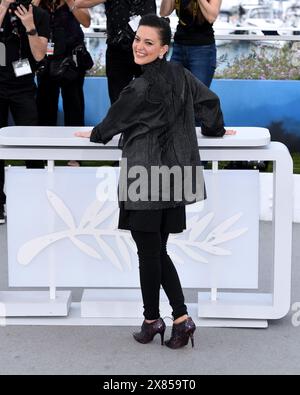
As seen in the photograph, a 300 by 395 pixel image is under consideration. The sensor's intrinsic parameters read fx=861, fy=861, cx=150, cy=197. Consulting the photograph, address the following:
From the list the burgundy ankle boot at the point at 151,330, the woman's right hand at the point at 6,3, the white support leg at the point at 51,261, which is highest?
the woman's right hand at the point at 6,3

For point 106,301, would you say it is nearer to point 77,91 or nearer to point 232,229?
point 232,229

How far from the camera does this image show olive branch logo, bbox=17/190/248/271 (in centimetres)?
420

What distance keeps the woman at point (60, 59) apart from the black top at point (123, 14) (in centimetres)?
53

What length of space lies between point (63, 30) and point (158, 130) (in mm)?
3000

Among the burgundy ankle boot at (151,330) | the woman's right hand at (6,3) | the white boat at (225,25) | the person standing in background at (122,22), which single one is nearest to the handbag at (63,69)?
the person standing in background at (122,22)

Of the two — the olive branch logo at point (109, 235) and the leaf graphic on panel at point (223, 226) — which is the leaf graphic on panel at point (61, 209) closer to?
the olive branch logo at point (109, 235)

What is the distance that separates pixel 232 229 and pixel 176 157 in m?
0.65

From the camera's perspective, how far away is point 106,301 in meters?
4.29

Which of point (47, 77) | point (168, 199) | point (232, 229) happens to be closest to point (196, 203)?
point (232, 229)

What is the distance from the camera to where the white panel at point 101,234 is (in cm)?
420

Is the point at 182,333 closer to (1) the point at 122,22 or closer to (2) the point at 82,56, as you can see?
(1) the point at 122,22

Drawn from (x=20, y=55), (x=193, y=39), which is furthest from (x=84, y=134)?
(x=193, y=39)

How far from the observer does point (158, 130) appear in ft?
12.2

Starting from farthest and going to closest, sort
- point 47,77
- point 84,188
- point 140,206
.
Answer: point 47,77, point 84,188, point 140,206
